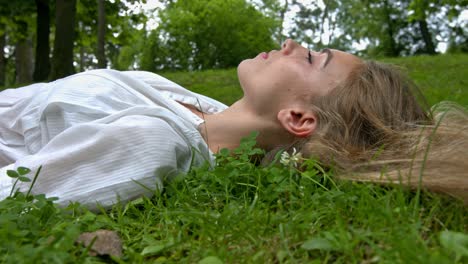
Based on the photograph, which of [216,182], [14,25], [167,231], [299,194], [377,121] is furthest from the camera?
[14,25]

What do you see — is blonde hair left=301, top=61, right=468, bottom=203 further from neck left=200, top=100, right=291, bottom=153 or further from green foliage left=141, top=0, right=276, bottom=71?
green foliage left=141, top=0, right=276, bottom=71

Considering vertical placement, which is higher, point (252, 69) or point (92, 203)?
point (252, 69)

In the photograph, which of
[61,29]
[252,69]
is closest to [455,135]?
[252,69]

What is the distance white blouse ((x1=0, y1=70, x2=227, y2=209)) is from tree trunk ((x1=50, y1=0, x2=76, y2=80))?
814cm

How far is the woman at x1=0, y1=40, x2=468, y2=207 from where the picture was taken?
2.64 m

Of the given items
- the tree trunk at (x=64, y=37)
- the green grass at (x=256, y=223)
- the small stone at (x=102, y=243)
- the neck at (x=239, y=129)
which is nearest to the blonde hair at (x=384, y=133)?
the green grass at (x=256, y=223)

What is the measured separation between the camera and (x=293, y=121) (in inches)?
129

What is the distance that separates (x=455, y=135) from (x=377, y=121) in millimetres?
445

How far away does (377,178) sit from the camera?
8.14 feet

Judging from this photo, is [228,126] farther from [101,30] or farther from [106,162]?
[101,30]

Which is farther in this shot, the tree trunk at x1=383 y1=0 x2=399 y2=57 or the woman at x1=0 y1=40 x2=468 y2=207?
the tree trunk at x1=383 y1=0 x2=399 y2=57

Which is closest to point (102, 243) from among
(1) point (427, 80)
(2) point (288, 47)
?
(2) point (288, 47)

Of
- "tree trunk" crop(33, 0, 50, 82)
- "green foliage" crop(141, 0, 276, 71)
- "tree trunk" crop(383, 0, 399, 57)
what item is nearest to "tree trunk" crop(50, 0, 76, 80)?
"tree trunk" crop(33, 0, 50, 82)

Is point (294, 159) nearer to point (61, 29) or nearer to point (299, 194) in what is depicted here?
point (299, 194)
